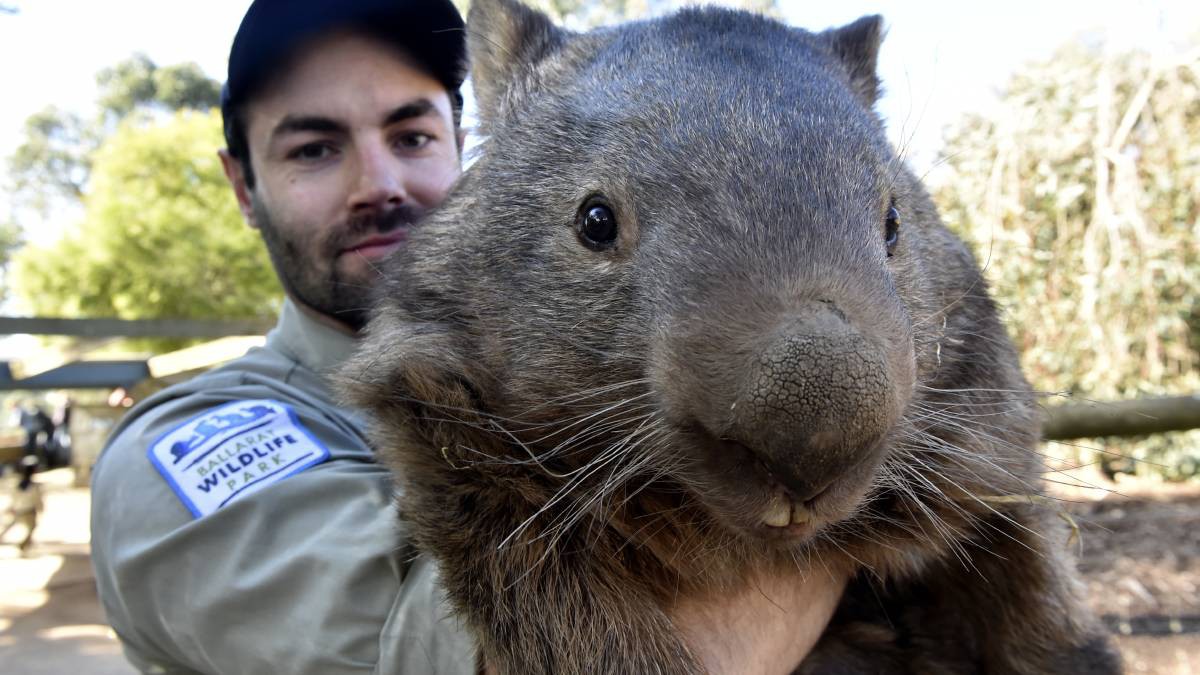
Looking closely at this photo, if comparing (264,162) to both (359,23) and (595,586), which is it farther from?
(595,586)

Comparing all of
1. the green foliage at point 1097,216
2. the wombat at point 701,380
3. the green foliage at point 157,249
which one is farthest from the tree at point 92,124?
the wombat at point 701,380

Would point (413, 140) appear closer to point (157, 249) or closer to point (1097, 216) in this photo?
point (1097, 216)

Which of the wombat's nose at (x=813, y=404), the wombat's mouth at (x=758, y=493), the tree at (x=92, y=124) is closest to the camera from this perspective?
the wombat's nose at (x=813, y=404)

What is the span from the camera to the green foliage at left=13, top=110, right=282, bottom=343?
2059cm

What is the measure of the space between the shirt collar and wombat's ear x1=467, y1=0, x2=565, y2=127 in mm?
886

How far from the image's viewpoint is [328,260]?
2.65 meters

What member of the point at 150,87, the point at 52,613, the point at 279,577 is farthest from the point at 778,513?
the point at 150,87

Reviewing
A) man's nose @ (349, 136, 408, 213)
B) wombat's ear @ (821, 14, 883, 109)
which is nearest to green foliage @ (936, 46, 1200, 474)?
wombat's ear @ (821, 14, 883, 109)

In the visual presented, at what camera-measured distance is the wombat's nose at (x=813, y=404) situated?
1.05 meters

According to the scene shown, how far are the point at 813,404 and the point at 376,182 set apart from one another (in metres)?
1.82

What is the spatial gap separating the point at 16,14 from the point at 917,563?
4.41 metres

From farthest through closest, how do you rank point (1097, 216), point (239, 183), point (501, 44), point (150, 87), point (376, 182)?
point (150, 87)
point (1097, 216)
point (239, 183)
point (376, 182)
point (501, 44)

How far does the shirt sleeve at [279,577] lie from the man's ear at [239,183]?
1.20 metres

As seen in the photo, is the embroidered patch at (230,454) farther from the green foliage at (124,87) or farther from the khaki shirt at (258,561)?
the green foliage at (124,87)
